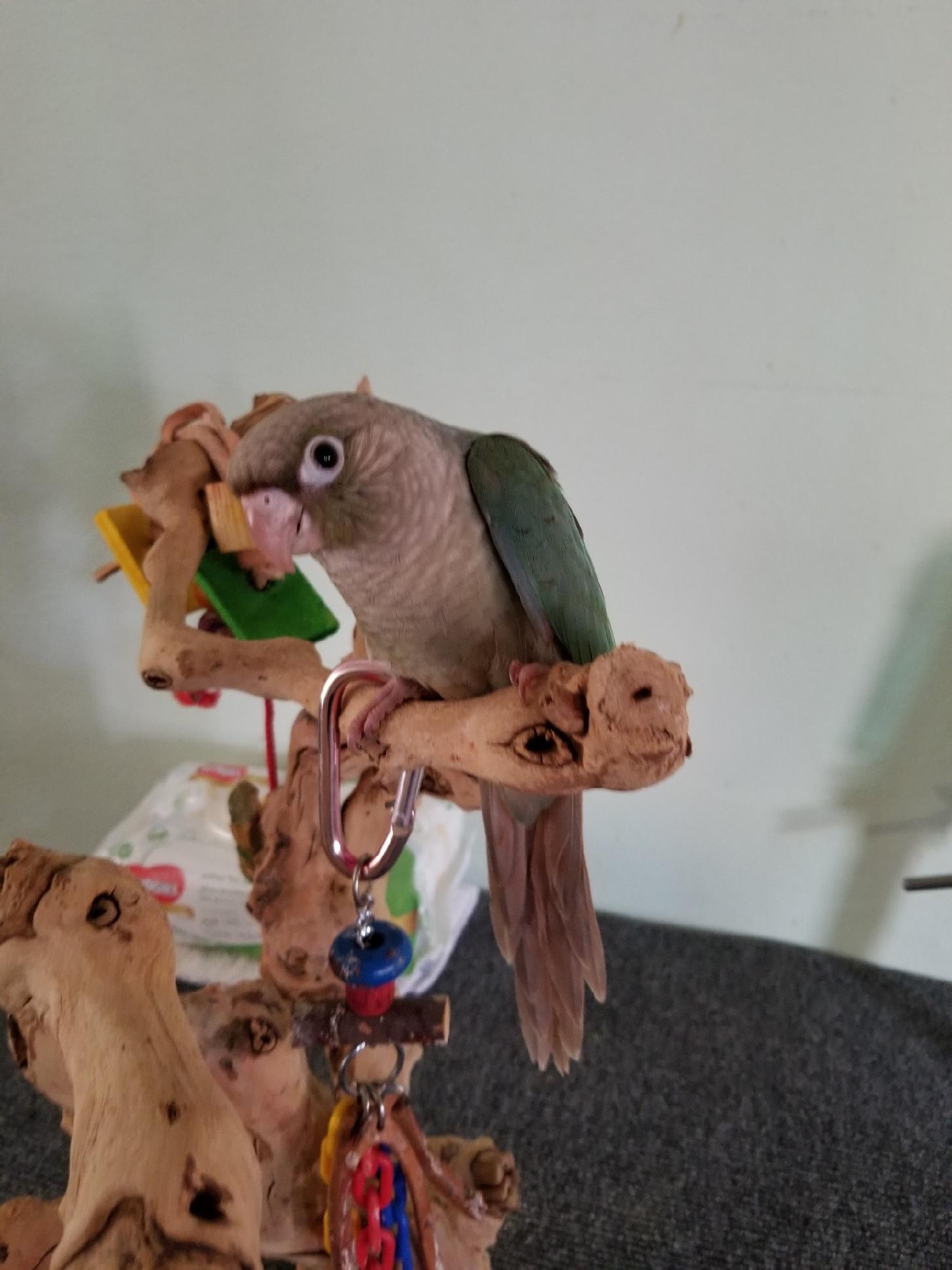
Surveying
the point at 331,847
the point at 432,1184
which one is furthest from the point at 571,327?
the point at 432,1184

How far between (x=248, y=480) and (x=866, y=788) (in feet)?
2.93

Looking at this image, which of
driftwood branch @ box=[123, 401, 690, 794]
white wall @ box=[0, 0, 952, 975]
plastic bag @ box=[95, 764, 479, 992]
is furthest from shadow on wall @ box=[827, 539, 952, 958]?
driftwood branch @ box=[123, 401, 690, 794]

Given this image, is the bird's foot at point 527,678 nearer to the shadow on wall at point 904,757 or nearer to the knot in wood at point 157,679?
the knot in wood at point 157,679

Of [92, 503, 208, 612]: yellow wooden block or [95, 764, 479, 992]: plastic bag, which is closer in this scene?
[92, 503, 208, 612]: yellow wooden block

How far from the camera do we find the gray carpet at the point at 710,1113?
77cm

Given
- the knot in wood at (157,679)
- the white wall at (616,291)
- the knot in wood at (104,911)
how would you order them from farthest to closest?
the white wall at (616,291) → the knot in wood at (157,679) → the knot in wood at (104,911)

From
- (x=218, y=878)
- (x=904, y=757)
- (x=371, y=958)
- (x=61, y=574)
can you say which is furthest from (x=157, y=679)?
(x=904, y=757)

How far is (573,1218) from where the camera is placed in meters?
0.78

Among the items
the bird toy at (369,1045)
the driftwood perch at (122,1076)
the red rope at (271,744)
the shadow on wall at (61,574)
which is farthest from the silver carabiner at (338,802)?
the shadow on wall at (61,574)

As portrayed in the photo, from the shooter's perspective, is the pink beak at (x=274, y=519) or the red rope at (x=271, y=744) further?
the red rope at (x=271, y=744)

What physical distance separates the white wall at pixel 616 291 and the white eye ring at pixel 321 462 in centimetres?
52

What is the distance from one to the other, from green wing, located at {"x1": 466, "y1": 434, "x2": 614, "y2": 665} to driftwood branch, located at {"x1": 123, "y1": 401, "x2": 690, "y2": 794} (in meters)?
0.09

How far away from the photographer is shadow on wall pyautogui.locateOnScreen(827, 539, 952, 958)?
0.91m

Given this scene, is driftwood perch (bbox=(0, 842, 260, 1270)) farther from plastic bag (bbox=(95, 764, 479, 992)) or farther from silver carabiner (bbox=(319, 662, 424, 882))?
plastic bag (bbox=(95, 764, 479, 992))
